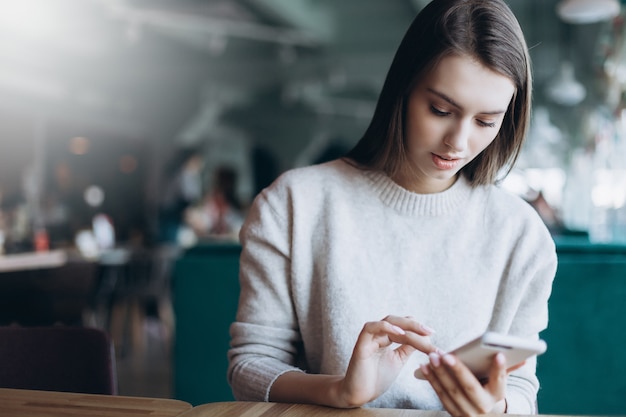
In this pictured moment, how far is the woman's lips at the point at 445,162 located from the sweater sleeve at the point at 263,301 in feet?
1.11

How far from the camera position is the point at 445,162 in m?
1.27

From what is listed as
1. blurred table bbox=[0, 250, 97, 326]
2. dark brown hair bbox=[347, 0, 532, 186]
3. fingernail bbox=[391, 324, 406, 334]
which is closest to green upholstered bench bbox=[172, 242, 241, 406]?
blurred table bbox=[0, 250, 97, 326]

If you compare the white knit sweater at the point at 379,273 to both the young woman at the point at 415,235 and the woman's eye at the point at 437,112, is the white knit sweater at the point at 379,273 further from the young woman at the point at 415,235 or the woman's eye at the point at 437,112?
the woman's eye at the point at 437,112

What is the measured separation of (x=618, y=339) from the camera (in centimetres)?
282

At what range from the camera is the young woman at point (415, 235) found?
1.23 meters

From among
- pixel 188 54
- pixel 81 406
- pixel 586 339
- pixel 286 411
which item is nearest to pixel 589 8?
pixel 586 339

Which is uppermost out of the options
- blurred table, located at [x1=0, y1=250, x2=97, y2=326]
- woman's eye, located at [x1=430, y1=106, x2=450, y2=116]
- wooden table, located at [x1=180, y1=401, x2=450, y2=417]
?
woman's eye, located at [x1=430, y1=106, x2=450, y2=116]

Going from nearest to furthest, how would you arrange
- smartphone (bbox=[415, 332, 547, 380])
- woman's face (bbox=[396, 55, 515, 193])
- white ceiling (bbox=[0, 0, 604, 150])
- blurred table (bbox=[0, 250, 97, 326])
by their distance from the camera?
smartphone (bbox=[415, 332, 547, 380]) < woman's face (bbox=[396, 55, 515, 193]) < blurred table (bbox=[0, 250, 97, 326]) < white ceiling (bbox=[0, 0, 604, 150])

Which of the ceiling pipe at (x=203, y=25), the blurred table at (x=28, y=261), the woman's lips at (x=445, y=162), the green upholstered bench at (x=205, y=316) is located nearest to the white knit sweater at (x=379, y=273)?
the woman's lips at (x=445, y=162)

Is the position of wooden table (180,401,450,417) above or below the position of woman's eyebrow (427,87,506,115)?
below

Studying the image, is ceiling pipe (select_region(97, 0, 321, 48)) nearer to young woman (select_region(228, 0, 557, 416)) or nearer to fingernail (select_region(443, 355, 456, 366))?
young woman (select_region(228, 0, 557, 416))

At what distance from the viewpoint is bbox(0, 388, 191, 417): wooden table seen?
105 cm

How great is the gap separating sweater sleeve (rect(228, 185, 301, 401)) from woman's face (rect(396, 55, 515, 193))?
338 mm

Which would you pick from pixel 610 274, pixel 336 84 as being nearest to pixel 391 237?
pixel 610 274
